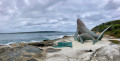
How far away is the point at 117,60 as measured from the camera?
6734mm

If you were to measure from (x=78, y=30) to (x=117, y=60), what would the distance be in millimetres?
12213

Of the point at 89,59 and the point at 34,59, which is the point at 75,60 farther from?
the point at 34,59

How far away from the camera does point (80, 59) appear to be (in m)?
7.38

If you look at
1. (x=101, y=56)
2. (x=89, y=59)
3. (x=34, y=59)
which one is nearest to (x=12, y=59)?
(x=34, y=59)

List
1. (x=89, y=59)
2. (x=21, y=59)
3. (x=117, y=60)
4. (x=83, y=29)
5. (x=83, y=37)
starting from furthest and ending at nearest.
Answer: (x=83, y=29) < (x=83, y=37) < (x=21, y=59) < (x=89, y=59) < (x=117, y=60)

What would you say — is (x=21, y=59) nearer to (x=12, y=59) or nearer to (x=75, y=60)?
(x=12, y=59)

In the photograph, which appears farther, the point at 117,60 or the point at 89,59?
the point at 89,59

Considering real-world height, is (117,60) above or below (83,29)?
below

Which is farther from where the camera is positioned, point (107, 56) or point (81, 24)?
point (81, 24)

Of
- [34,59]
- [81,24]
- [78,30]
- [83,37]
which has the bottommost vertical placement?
[34,59]

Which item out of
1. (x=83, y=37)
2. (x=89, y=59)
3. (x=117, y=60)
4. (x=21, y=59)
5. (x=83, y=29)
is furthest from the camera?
(x=83, y=29)

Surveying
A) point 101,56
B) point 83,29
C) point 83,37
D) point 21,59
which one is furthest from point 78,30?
point 21,59

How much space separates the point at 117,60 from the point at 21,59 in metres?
7.31

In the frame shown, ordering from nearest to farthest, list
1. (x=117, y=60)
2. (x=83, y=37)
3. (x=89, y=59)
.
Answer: (x=117, y=60), (x=89, y=59), (x=83, y=37)
